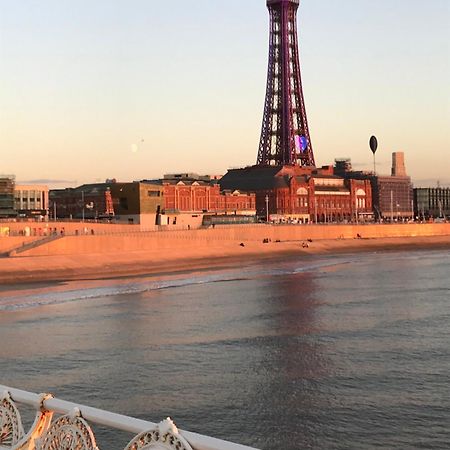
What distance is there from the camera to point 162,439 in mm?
5262

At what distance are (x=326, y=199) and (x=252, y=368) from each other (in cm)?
15495

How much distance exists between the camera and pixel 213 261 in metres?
79.6

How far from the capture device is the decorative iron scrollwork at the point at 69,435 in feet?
19.3

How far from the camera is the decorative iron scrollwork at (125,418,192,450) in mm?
5137

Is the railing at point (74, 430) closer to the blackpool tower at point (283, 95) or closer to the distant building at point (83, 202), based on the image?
the distant building at point (83, 202)

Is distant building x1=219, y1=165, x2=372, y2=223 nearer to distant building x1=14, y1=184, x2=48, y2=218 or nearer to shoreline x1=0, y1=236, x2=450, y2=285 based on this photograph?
shoreline x1=0, y1=236, x2=450, y2=285

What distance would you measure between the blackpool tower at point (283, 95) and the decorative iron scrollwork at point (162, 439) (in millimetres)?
172695

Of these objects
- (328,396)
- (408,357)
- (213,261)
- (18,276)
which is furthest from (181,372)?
(213,261)

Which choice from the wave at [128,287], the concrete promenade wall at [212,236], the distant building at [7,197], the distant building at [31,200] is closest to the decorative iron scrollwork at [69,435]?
the wave at [128,287]

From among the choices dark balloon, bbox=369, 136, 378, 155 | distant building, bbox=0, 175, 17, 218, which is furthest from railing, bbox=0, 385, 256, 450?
dark balloon, bbox=369, 136, 378, 155

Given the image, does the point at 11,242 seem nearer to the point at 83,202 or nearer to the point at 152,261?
the point at 152,261

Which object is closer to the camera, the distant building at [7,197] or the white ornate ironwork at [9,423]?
the white ornate ironwork at [9,423]

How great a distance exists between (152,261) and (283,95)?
113 m

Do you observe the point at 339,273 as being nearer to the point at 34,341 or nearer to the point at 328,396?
the point at 34,341
